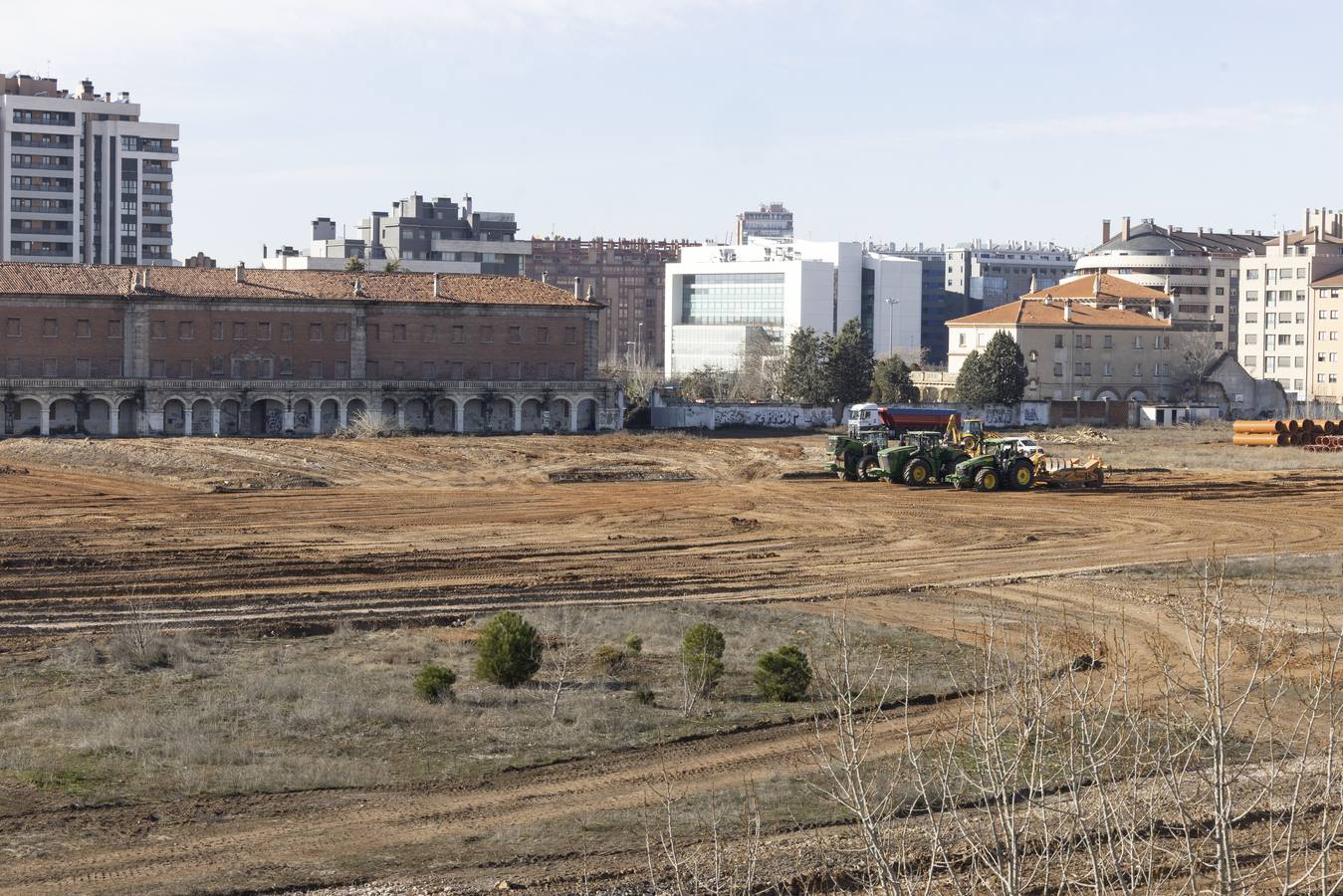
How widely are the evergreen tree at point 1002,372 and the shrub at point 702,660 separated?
77605mm

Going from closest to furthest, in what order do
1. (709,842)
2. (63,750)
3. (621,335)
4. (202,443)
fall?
1. (709,842)
2. (63,750)
3. (202,443)
4. (621,335)

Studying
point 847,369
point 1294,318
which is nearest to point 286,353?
point 847,369

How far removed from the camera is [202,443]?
69.4 metres

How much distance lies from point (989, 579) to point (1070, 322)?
256ft

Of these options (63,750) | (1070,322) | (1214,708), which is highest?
(1070,322)

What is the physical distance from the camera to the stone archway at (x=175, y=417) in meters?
78.4

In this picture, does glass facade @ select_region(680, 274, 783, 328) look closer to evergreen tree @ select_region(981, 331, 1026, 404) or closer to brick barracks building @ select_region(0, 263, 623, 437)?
evergreen tree @ select_region(981, 331, 1026, 404)

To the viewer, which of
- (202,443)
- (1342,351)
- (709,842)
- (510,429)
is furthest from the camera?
(1342,351)

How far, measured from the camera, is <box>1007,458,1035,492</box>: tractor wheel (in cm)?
5628

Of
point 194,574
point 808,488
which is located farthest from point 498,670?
point 808,488

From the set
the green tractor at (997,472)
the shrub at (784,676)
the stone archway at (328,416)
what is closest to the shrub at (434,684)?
the shrub at (784,676)

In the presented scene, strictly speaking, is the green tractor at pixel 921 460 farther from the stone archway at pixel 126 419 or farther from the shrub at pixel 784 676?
the stone archway at pixel 126 419

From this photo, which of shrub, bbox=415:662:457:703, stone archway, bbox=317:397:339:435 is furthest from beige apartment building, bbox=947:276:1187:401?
shrub, bbox=415:662:457:703

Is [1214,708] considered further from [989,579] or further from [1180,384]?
[1180,384]
